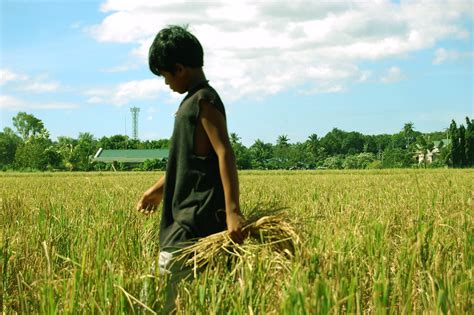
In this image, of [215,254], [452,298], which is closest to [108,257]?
[215,254]

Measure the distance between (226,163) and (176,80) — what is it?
0.47 metres

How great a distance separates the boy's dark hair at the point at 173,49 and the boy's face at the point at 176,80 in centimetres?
2

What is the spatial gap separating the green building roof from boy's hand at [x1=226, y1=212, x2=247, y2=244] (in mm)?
66982

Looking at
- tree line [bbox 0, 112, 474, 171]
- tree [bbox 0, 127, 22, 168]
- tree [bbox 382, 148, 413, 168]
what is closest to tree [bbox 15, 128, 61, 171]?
tree line [bbox 0, 112, 474, 171]

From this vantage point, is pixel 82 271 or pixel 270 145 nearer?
pixel 82 271

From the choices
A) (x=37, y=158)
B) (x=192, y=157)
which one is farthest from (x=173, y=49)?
(x=37, y=158)

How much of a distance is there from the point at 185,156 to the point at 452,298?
46.7 inches

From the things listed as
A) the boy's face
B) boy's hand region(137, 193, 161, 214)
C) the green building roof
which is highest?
the green building roof

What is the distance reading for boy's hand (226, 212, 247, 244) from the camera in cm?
238

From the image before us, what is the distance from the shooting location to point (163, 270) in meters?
2.47

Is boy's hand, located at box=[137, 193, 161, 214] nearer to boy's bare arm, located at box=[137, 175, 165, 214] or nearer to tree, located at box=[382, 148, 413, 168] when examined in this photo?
boy's bare arm, located at box=[137, 175, 165, 214]

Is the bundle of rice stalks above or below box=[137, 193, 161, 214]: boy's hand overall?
below

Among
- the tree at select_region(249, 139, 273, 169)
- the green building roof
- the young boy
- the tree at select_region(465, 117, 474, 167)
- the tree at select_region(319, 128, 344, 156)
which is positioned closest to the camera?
the young boy

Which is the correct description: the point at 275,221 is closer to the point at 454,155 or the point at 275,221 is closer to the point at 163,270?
the point at 163,270
